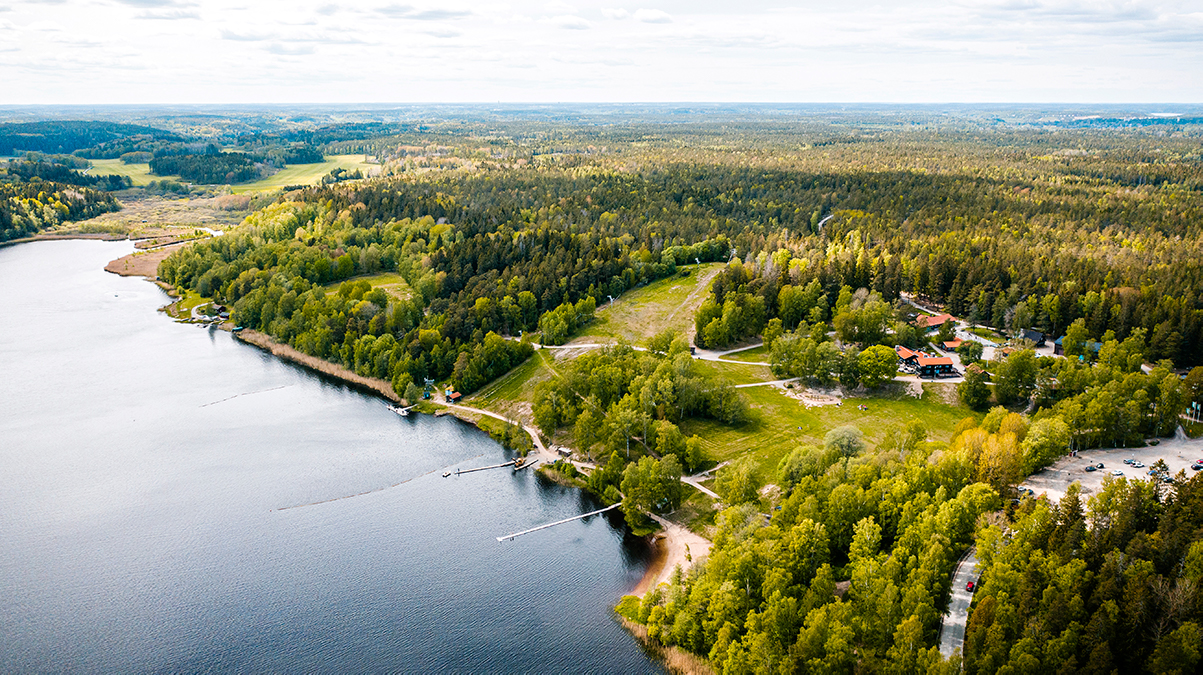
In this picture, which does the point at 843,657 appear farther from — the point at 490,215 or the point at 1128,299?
the point at 490,215

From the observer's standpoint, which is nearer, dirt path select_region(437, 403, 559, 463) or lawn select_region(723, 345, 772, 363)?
dirt path select_region(437, 403, 559, 463)

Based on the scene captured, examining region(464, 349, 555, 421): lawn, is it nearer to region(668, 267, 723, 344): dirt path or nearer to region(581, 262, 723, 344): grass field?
region(581, 262, 723, 344): grass field

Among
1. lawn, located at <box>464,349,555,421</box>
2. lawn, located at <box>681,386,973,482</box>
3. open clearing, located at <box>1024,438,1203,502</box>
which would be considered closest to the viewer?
open clearing, located at <box>1024,438,1203,502</box>

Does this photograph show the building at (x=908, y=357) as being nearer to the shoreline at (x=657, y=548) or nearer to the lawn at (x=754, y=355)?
the lawn at (x=754, y=355)

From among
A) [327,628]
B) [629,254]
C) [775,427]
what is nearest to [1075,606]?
[775,427]

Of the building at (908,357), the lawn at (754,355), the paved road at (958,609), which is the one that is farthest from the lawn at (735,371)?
the paved road at (958,609)

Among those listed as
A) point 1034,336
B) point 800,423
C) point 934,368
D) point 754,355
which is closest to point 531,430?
point 800,423

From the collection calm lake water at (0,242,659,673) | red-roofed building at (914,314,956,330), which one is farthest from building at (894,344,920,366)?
calm lake water at (0,242,659,673)
